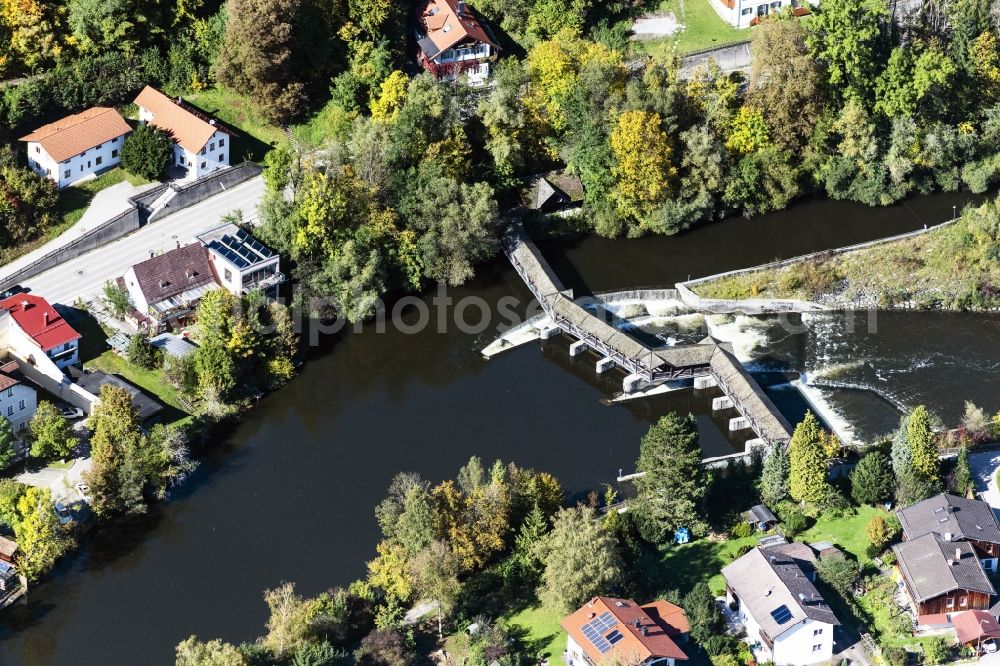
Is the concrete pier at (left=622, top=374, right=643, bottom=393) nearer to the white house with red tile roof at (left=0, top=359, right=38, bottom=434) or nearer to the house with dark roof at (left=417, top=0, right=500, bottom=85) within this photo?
the house with dark roof at (left=417, top=0, right=500, bottom=85)

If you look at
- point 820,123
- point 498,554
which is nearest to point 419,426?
point 498,554

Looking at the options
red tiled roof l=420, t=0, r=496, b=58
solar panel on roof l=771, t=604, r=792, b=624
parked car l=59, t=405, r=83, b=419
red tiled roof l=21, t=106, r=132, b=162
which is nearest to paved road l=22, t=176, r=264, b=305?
red tiled roof l=21, t=106, r=132, b=162

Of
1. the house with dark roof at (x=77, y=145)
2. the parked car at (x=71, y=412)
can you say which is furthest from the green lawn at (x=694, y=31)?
the parked car at (x=71, y=412)

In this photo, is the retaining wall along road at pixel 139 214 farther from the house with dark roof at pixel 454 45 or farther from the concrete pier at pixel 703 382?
the concrete pier at pixel 703 382

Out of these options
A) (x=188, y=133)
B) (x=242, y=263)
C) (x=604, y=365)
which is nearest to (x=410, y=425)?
(x=604, y=365)

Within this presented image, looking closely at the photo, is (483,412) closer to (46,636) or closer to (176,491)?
(176,491)

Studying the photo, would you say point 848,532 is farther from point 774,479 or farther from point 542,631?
point 542,631

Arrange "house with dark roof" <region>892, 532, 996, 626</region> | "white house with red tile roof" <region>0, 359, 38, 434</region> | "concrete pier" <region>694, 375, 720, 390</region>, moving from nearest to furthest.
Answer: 1. "house with dark roof" <region>892, 532, 996, 626</region>
2. "white house with red tile roof" <region>0, 359, 38, 434</region>
3. "concrete pier" <region>694, 375, 720, 390</region>
